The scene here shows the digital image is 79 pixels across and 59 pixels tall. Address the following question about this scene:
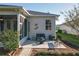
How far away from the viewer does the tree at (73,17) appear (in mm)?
14531

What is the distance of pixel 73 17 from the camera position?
1488 centimetres

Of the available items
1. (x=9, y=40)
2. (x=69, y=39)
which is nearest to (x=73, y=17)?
(x=69, y=39)

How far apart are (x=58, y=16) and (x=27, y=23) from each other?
3105 millimetres

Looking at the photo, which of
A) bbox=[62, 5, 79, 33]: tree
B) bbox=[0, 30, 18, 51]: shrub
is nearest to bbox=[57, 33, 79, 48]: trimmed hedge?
bbox=[62, 5, 79, 33]: tree

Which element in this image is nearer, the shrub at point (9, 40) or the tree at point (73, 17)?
the shrub at point (9, 40)

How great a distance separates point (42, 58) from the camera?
9.47m

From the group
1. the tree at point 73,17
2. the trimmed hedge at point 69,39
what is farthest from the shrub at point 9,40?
the trimmed hedge at point 69,39

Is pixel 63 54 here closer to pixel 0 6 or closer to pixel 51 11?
pixel 0 6

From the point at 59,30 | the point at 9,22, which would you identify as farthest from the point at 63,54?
the point at 59,30

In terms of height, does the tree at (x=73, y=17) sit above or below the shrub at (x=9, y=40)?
above

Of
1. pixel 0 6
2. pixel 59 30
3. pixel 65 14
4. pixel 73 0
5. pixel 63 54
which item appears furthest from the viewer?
pixel 59 30

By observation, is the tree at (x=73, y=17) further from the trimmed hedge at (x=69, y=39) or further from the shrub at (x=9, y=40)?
the shrub at (x=9, y=40)

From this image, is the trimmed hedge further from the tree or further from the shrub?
the shrub

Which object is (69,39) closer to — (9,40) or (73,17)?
(73,17)
